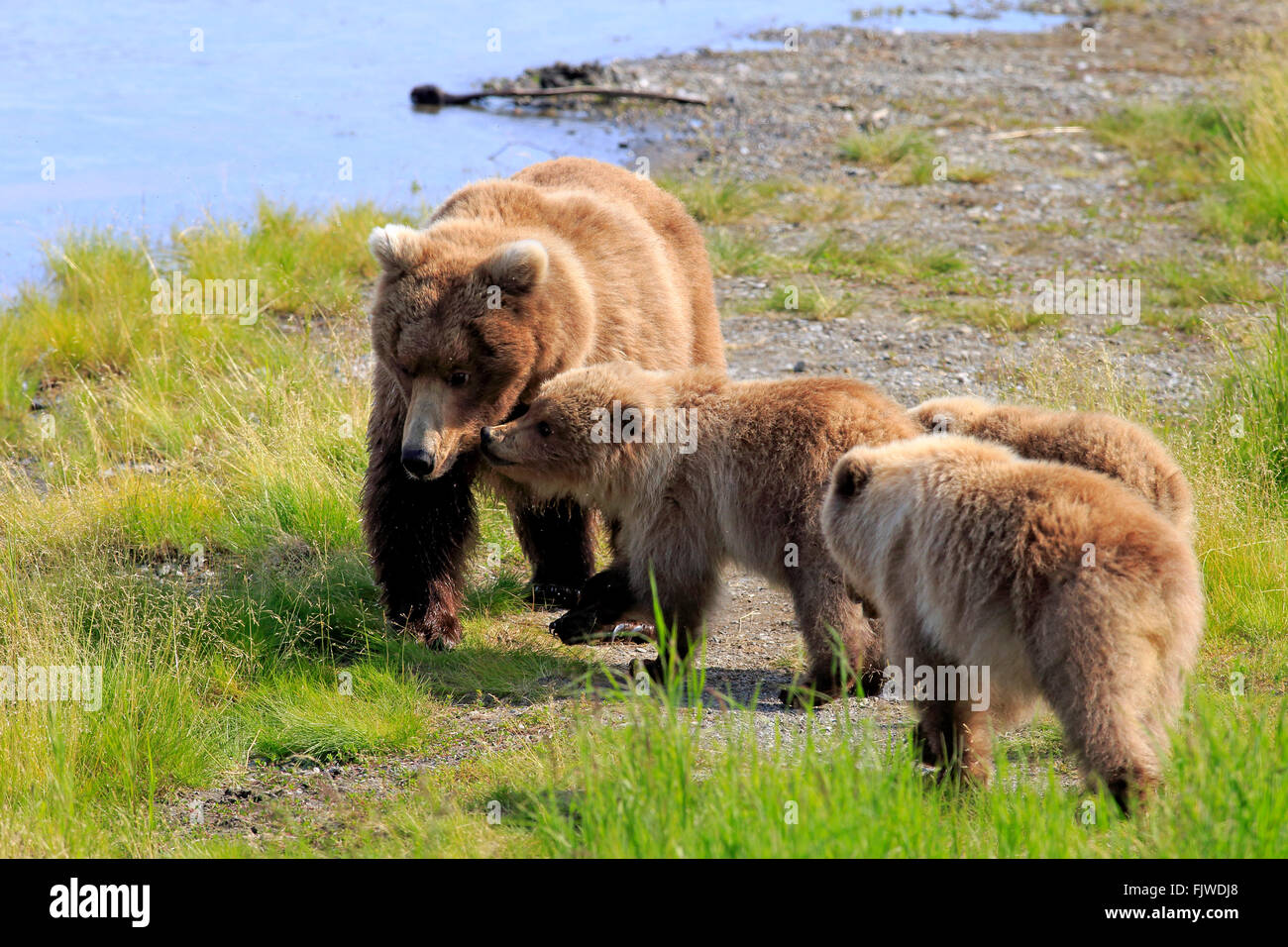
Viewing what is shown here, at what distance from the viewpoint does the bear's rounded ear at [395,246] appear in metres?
5.44

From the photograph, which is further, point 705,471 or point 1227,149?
point 1227,149

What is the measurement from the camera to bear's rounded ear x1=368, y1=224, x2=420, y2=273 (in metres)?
5.44

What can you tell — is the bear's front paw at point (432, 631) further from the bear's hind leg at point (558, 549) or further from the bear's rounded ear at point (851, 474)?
the bear's rounded ear at point (851, 474)

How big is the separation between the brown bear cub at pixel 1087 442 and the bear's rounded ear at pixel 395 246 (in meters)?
2.14

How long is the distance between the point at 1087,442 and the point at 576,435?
6.32 feet

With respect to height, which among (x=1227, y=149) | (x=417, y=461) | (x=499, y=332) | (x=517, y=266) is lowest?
(x=417, y=461)

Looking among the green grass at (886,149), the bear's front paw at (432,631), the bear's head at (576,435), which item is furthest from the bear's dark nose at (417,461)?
the green grass at (886,149)

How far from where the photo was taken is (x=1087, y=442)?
17.0 feet

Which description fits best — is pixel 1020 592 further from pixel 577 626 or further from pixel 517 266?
pixel 517 266

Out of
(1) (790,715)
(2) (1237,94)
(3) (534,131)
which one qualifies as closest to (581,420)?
(1) (790,715)

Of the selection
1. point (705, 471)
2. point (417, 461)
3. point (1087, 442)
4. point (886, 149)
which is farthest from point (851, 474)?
point (886, 149)

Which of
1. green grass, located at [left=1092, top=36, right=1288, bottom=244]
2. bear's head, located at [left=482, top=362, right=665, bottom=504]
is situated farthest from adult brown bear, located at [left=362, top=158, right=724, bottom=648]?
green grass, located at [left=1092, top=36, right=1288, bottom=244]
